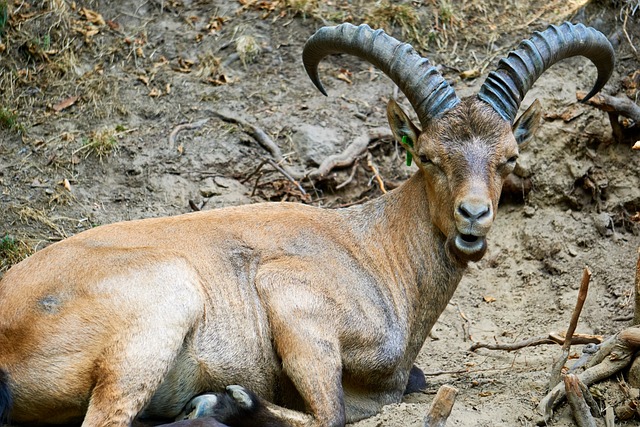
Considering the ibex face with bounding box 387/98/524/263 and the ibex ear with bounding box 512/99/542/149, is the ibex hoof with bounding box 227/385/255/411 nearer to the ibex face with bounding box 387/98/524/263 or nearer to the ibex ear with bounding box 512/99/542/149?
the ibex face with bounding box 387/98/524/263

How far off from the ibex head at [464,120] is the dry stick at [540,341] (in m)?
1.91

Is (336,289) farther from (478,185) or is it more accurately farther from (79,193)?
(79,193)

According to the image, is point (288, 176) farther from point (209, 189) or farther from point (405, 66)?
point (405, 66)

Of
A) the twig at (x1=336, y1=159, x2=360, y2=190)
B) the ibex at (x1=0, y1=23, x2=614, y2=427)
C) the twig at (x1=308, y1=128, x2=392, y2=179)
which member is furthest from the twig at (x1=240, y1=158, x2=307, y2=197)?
the ibex at (x1=0, y1=23, x2=614, y2=427)

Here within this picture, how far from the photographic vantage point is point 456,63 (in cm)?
1327

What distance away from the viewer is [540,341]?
9.34m

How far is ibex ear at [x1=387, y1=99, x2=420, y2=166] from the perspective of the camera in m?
8.45

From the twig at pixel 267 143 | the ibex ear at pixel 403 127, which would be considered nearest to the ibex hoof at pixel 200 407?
the ibex ear at pixel 403 127

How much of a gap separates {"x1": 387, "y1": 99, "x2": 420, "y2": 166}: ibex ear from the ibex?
0.08 feet

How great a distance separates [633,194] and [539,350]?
8.99 ft

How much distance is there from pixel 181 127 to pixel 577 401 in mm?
7084

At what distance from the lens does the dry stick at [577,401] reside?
6.69 m

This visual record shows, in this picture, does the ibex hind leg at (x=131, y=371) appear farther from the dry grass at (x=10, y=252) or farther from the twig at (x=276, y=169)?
the twig at (x=276, y=169)

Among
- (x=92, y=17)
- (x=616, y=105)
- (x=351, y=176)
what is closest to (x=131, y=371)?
(x=351, y=176)
